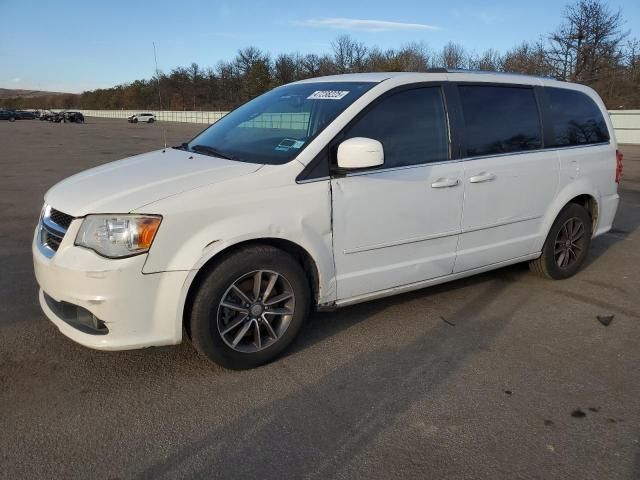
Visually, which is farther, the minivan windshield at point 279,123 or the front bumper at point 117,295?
the minivan windshield at point 279,123

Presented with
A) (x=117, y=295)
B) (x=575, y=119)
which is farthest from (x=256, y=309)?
(x=575, y=119)

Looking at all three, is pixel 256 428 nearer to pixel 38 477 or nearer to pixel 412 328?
pixel 38 477

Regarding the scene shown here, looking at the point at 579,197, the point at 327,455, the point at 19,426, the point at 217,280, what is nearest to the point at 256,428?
the point at 327,455

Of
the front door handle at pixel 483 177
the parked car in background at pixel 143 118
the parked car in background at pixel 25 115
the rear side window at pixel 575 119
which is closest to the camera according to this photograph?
the front door handle at pixel 483 177

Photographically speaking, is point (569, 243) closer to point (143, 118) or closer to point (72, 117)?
point (72, 117)

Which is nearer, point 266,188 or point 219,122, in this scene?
point 266,188

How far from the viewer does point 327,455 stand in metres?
2.47

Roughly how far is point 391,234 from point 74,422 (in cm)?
222

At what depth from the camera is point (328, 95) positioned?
3.79 m

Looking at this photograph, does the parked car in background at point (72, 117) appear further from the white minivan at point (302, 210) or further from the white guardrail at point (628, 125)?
the white minivan at point (302, 210)

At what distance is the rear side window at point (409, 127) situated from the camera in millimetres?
3545

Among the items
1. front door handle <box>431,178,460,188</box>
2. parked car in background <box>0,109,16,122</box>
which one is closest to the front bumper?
front door handle <box>431,178,460,188</box>

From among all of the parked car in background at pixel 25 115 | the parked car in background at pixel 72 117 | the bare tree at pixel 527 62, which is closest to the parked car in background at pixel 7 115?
the parked car in background at pixel 25 115

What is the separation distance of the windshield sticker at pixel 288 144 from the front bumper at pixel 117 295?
107 cm
